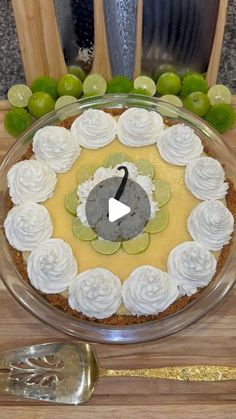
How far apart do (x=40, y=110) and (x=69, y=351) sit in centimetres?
46

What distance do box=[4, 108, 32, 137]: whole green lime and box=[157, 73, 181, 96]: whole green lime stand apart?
270 millimetres

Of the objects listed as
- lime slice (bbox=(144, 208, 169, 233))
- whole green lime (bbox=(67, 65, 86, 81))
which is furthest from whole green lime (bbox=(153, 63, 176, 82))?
lime slice (bbox=(144, 208, 169, 233))

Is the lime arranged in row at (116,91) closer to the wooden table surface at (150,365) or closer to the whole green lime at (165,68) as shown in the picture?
the whole green lime at (165,68)

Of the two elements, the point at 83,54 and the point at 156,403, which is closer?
the point at 156,403

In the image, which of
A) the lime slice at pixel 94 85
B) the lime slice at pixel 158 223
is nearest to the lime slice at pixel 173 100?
the lime slice at pixel 94 85

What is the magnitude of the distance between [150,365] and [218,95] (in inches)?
20.9

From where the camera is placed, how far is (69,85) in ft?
4.04

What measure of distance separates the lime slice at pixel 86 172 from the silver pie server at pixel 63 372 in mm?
280

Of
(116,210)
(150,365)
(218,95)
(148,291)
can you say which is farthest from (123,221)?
(218,95)

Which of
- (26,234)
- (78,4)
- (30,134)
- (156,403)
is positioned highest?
(78,4)

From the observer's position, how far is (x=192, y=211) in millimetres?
1077

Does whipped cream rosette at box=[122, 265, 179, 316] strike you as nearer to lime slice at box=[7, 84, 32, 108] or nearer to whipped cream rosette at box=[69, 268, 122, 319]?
whipped cream rosette at box=[69, 268, 122, 319]

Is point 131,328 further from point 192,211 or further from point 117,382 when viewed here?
point 192,211

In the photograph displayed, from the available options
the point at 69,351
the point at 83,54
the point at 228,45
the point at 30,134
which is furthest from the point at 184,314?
the point at 228,45
